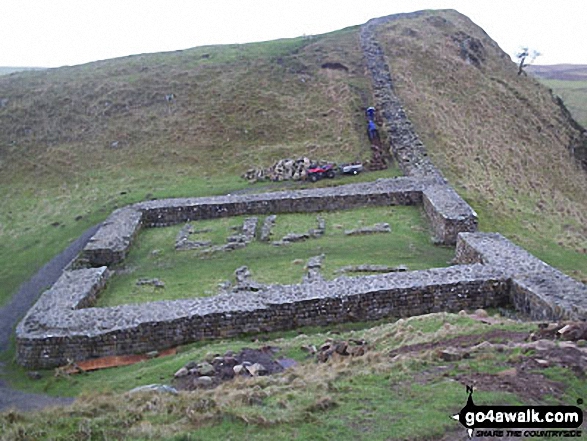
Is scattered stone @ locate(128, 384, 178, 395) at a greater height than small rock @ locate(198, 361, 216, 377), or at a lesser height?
greater

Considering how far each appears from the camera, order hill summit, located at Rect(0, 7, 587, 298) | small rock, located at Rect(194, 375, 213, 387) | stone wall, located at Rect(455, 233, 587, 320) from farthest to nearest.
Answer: hill summit, located at Rect(0, 7, 587, 298)
stone wall, located at Rect(455, 233, 587, 320)
small rock, located at Rect(194, 375, 213, 387)

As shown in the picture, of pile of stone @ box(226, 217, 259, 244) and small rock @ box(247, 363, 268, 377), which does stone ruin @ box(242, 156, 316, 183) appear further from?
small rock @ box(247, 363, 268, 377)

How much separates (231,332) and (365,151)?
73.0ft

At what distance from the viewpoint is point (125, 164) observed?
37125mm

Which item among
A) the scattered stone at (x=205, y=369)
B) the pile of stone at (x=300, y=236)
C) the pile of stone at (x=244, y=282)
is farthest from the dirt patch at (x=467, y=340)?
the pile of stone at (x=300, y=236)

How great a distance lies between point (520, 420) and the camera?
23.6 feet

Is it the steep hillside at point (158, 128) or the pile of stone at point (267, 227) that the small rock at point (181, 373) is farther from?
the steep hillside at point (158, 128)

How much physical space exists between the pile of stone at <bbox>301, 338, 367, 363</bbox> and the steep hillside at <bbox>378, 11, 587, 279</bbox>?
1051 cm

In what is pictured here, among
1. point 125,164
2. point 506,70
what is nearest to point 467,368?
point 125,164

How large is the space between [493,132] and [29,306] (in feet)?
108

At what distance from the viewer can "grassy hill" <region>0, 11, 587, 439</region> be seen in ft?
27.1

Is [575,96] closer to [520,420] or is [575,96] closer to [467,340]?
[467,340]

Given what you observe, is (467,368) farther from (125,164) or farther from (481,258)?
(125,164)

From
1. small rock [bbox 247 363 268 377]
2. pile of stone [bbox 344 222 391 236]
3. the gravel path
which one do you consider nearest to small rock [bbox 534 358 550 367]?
small rock [bbox 247 363 268 377]
